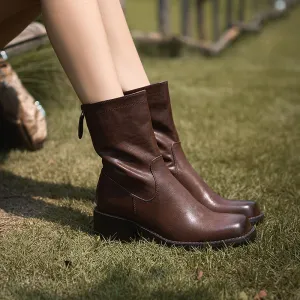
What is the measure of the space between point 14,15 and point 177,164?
2.31ft

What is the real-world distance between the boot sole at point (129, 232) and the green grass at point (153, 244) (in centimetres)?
2

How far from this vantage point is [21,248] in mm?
1528

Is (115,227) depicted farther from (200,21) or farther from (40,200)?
(200,21)

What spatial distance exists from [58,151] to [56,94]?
0.82m

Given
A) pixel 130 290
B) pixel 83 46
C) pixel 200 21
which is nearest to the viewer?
pixel 130 290

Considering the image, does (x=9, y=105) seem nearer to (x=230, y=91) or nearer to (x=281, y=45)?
(x=230, y=91)

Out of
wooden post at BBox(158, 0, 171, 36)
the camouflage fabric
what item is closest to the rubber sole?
the camouflage fabric

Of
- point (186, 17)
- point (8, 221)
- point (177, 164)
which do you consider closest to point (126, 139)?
point (177, 164)

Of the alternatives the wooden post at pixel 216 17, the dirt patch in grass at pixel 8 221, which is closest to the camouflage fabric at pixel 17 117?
the dirt patch in grass at pixel 8 221

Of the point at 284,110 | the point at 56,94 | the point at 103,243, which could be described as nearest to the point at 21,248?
the point at 103,243

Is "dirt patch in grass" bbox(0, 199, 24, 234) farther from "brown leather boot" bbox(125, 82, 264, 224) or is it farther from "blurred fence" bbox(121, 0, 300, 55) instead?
"blurred fence" bbox(121, 0, 300, 55)

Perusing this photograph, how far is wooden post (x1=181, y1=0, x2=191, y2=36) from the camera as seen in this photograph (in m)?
6.00

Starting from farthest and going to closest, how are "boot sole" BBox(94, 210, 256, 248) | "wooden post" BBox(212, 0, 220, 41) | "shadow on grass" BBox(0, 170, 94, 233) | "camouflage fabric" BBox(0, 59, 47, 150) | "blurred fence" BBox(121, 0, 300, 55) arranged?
"wooden post" BBox(212, 0, 220, 41) < "blurred fence" BBox(121, 0, 300, 55) < "camouflage fabric" BBox(0, 59, 47, 150) < "shadow on grass" BBox(0, 170, 94, 233) < "boot sole" BBox(94, 210, 256, 248)

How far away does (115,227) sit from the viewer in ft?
5.17
